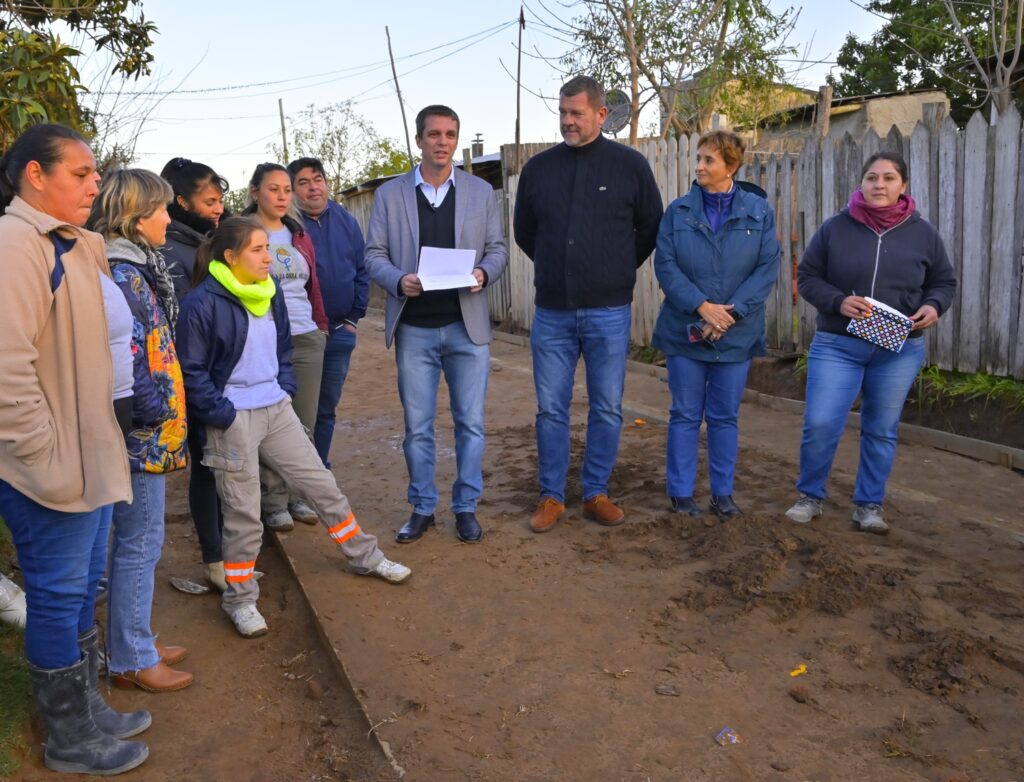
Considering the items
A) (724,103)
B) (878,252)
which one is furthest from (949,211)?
Answer: (724,103)

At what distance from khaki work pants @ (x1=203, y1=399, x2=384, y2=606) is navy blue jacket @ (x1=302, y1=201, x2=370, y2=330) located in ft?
4.45

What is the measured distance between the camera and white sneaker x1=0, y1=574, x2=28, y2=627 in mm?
3893

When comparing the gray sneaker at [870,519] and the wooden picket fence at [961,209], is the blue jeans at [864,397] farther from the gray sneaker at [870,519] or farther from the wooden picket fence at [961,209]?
the wooden picket fence at [961,209]

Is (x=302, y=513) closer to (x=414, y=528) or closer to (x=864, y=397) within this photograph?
(x=414, y=528)

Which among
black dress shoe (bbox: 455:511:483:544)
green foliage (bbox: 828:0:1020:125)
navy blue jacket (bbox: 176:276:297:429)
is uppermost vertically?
green foliage (bbox: 828:0:1020:125)

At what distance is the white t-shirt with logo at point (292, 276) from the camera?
16.0 ft

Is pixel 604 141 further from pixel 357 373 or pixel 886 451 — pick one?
pixel 357 373

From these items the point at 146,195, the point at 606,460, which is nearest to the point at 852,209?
the point at 606,460

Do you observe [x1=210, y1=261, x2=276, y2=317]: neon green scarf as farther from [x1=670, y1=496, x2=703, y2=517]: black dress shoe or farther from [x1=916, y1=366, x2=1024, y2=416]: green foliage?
[x1=916, y1=366, x2=1024, y2=416]: green foliage

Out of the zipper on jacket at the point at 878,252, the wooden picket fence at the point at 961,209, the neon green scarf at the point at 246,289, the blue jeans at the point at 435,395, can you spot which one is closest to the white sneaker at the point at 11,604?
the neon green scarf at the point at 246,289

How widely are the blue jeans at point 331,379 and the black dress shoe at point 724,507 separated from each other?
2271mm

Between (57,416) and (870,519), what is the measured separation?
3.96 m

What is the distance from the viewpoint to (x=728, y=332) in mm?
4996

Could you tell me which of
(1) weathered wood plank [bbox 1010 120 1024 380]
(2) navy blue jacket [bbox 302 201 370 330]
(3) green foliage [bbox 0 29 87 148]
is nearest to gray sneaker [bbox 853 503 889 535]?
(1) weathered wood plank [bbox 1010 120 1024 380]
